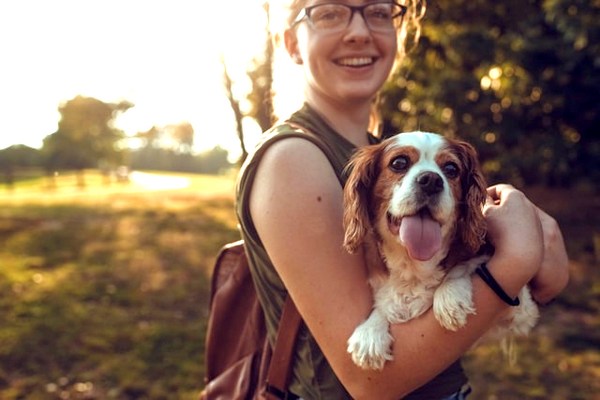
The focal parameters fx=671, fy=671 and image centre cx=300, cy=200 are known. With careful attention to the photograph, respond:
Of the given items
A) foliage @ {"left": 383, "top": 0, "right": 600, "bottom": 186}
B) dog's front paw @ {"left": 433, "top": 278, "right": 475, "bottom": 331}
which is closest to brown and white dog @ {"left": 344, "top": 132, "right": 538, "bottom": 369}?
dog's front paw @ {"left": 433, "top": 278, "right": 475, "bottom": 331}

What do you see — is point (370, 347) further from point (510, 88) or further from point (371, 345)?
point (510, 88)

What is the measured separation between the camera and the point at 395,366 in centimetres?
195

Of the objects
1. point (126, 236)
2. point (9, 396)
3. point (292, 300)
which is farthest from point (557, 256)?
point (126, 236)

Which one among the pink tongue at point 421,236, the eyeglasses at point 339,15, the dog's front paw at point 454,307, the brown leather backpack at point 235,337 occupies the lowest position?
the brown leather backpack at point 235,337

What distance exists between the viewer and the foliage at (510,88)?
10711 mm

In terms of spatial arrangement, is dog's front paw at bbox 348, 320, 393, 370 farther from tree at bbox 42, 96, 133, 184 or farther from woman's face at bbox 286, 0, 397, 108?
tree at bbox 42, 96, 133, 184

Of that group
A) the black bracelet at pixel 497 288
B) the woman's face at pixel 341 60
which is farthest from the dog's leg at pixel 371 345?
the woman's face at pixel 341 60

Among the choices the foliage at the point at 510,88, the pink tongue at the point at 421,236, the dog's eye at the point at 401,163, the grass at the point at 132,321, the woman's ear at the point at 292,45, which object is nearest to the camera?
the pink tongue at the point at 421,236

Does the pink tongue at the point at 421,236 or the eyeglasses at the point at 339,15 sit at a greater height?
the eyeglasses at the point at 339,15

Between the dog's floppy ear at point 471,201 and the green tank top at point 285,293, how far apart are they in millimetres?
413

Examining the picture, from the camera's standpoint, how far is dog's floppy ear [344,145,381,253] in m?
2.04

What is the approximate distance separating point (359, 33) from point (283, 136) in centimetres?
62

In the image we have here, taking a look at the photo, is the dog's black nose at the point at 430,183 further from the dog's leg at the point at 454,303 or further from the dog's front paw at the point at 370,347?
the dog's front paw at the point at 370,347

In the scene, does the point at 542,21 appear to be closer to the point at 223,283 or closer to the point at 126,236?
the point at 126,236
